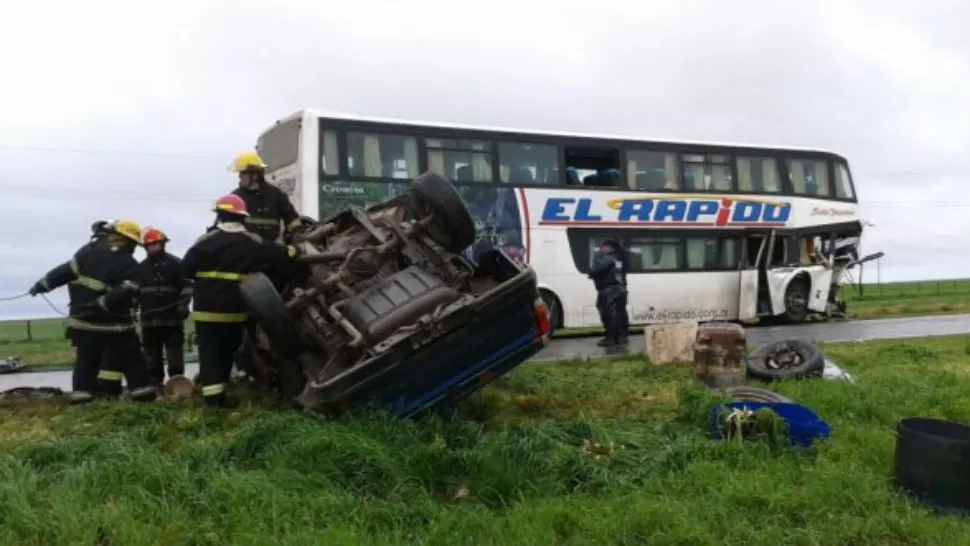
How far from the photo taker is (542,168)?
546 inches

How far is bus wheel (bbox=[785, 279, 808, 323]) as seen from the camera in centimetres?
1650

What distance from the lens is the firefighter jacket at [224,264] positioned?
599 cm

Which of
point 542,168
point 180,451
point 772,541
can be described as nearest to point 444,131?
point 542,168

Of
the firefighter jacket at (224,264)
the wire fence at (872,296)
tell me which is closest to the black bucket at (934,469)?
the firefighter jacket at (224,264)

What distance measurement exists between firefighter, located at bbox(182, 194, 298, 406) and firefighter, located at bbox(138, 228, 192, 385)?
1852mm

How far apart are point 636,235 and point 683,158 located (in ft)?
5.62

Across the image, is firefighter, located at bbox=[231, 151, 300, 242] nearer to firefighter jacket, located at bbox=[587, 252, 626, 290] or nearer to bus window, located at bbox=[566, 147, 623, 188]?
firefighter jacket, located at bbox=[587, 252, 626, 290]

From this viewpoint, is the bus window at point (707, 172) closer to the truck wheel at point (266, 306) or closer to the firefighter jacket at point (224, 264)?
the firefighter jacket at point (224, 264)

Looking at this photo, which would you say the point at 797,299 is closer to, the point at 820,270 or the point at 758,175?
the point at 820,270

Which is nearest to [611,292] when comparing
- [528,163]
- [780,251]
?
[528,163]

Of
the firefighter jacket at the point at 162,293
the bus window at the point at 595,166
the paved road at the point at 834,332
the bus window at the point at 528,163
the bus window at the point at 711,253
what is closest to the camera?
the firefighter jacket at the point at 162,293

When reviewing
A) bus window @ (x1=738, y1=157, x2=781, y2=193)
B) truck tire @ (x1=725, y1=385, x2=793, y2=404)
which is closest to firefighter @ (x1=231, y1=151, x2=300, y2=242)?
truck tire @ (x1=725, y1=385, x2=793, y2=404)

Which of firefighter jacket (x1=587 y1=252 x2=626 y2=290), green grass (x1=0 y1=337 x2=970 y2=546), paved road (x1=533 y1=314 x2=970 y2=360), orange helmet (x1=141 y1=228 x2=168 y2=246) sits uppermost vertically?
orange helmet (x1=141 y1=228 x2=168 y2=246)

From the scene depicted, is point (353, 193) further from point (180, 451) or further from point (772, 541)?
point (772, 541)
